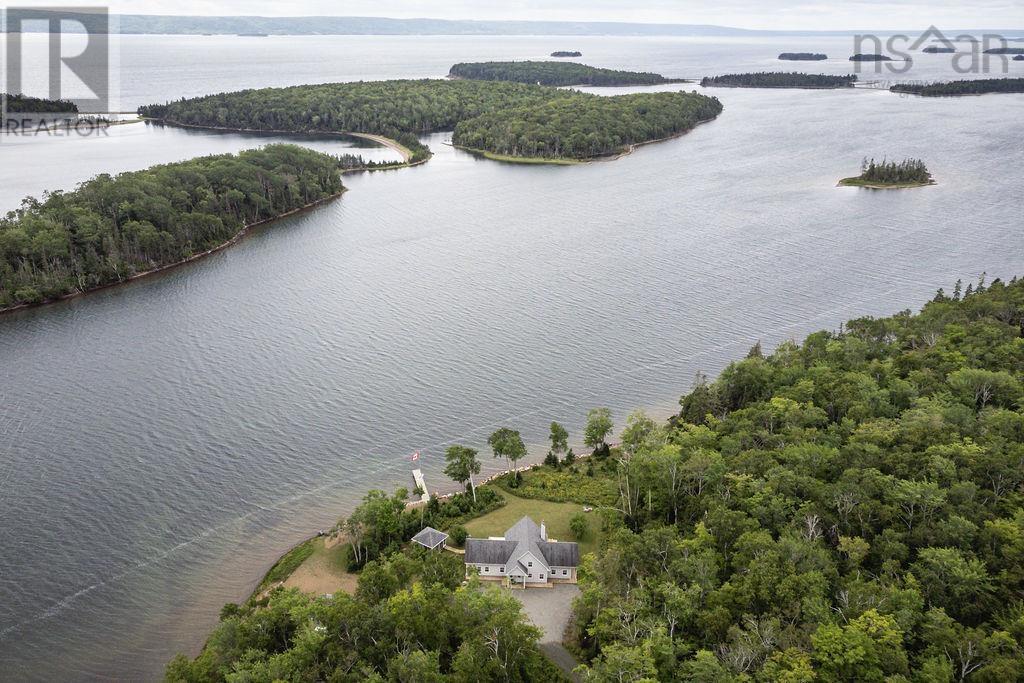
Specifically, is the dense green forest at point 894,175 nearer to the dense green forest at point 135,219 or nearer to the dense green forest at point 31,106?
the dense green forest at point 135,219

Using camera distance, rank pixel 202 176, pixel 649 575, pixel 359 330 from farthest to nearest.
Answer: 1. pixel 202 176
2. pixel 359 330
3. pixel 649 575

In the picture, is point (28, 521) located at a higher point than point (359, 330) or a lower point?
lower

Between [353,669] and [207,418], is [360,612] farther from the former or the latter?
[207,418]

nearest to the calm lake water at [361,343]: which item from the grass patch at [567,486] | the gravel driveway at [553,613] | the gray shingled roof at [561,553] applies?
the grass patch at [567,486]

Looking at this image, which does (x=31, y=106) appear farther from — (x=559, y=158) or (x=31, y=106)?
(x=559, y=158)

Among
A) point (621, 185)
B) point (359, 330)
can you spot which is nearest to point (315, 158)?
point (621, 185)

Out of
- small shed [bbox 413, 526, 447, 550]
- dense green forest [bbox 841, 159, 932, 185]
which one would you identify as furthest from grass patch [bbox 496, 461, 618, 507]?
dense green forest [bbox 841, 159, 932, 185]
